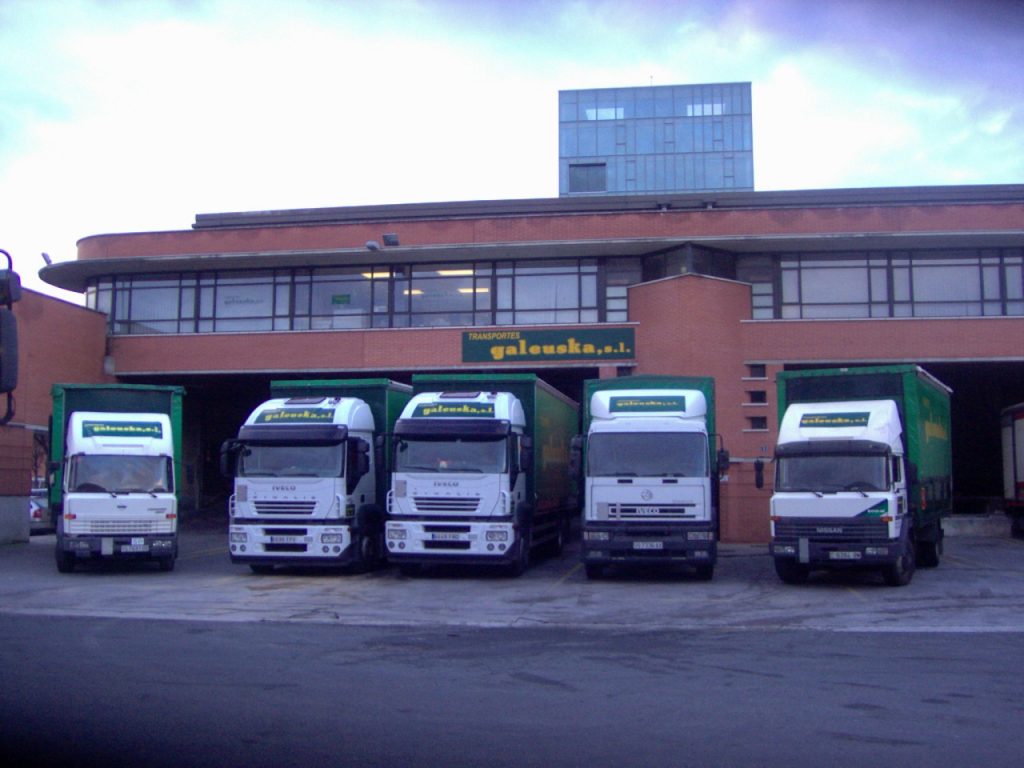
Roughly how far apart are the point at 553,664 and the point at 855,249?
2521 centimetres

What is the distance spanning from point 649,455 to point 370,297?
17589 millimetres

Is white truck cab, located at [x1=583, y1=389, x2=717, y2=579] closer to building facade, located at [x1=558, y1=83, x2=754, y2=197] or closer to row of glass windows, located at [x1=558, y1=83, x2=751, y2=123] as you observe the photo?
building facade, located at [x1=558, y1=83, x2=754, y2=197]

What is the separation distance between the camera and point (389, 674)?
34.2 ft

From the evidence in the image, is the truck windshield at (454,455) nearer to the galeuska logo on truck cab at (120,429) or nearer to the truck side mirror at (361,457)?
the truck side mirror at (361,457)

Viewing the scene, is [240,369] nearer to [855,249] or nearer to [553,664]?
[855,249]

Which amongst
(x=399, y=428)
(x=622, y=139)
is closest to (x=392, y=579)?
(x=399, y=428)

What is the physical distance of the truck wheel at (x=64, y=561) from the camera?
824 inches

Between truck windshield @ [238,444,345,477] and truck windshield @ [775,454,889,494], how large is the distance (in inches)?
321

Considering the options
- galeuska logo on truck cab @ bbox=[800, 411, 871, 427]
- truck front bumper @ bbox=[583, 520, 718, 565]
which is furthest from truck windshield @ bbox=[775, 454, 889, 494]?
truck front bumper @ bbox=[583, 520, 718, 565]

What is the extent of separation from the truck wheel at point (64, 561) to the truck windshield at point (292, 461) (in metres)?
4.18

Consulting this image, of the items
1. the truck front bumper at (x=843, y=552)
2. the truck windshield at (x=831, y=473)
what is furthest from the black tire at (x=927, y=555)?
the truck windshield at (x=831, y=473)

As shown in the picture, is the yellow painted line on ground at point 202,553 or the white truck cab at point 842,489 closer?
the white truck cab at point 842,489

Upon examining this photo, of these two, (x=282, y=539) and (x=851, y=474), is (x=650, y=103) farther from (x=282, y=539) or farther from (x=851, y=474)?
(x=282, y=539)

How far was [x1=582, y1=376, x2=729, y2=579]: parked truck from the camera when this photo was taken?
18797 millimetres
